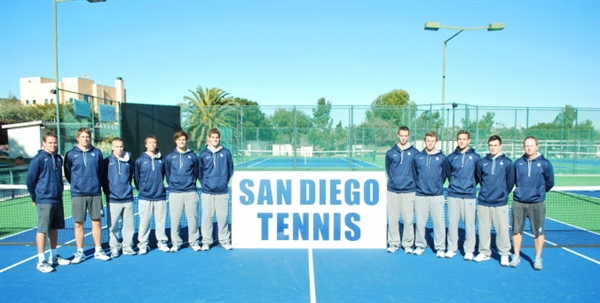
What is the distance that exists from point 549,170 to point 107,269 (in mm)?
5975

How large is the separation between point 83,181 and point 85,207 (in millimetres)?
369

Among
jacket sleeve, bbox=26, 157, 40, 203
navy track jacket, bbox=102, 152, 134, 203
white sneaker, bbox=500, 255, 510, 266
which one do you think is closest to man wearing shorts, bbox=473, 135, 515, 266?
white sneaker, bbox=500, 255, 510, 266

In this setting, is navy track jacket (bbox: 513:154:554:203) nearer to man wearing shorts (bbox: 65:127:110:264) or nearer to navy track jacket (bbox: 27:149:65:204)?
man wearing shorts (bbox: 65:127:110:264)

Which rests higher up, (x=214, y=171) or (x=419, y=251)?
(x=214, y=171)

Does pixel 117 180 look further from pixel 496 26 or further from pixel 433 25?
pixel 496 26

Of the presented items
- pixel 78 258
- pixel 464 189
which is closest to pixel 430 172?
pixel 464 189

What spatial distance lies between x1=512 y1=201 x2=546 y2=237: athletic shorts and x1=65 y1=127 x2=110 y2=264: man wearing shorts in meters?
5.77

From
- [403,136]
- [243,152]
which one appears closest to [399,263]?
[403,136]

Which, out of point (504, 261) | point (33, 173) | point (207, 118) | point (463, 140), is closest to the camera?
point (33, 173)

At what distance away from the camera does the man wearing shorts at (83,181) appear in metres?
5.33

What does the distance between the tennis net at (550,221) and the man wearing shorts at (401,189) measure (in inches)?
45.8

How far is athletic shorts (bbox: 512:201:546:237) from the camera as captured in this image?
5113mm

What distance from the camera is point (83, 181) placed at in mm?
5344

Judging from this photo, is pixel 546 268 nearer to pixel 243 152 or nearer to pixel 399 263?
pixel 399 263
